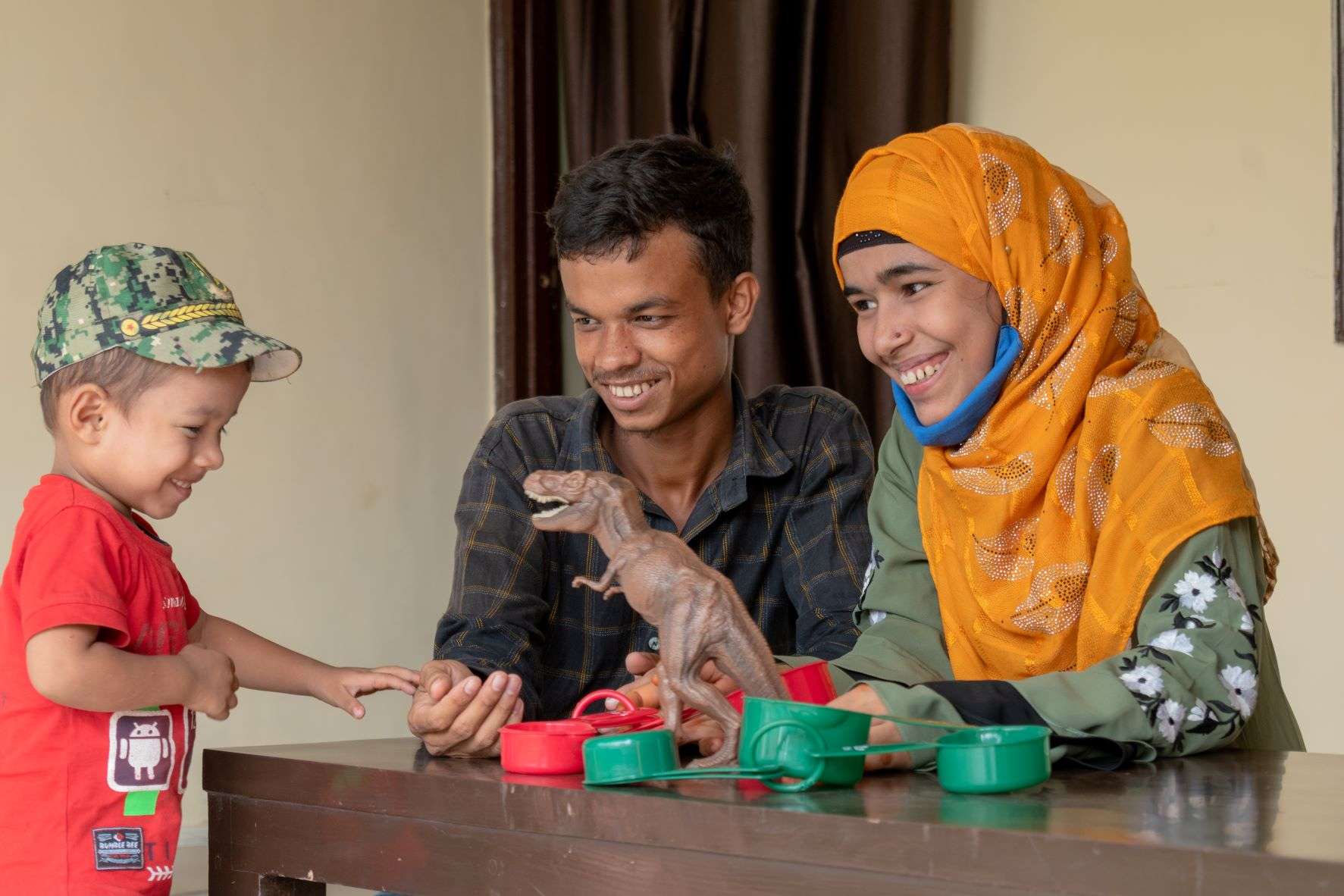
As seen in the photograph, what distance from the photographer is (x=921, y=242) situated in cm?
152

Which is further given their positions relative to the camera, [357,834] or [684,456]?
[684,456]

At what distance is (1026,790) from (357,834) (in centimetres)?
56

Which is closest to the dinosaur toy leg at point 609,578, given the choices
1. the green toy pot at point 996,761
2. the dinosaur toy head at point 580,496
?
the dinosaur toy head at point 580,496

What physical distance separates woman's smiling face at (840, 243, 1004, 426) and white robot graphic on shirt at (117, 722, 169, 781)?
0.87 meters

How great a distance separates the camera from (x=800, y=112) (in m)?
2.89

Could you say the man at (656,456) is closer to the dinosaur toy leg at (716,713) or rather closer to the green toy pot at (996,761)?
the dinosaur toy leg at (716,713)

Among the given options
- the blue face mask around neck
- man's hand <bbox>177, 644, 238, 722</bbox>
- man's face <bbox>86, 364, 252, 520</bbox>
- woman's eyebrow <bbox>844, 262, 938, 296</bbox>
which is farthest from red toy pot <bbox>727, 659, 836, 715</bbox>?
man's face <bbox>86, 364, 252, 520</bbox>

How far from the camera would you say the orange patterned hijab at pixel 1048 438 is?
1368 millimetres

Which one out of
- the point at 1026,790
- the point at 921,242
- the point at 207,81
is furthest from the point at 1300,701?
the point at 207,81

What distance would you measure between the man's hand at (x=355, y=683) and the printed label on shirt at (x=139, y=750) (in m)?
0.19

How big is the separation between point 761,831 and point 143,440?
888 millimetres

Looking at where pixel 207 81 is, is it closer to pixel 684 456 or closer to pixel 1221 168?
pixel 684 456

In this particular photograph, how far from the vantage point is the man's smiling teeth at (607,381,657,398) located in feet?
5.84

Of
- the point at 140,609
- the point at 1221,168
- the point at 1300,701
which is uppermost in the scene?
the point at 1221,168
